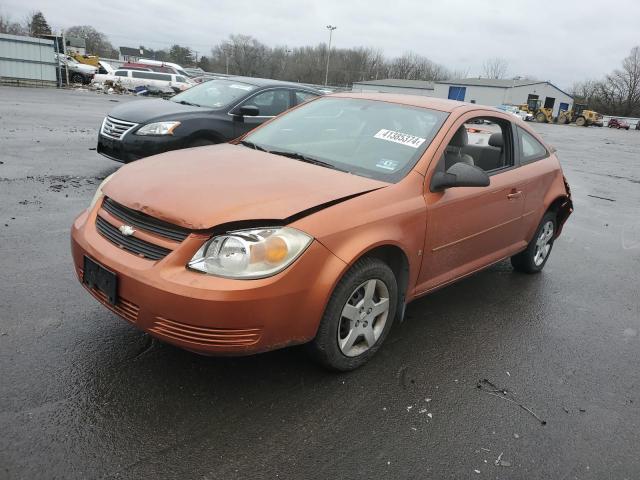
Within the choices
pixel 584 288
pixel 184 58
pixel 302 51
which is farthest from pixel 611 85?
pixel 584 288

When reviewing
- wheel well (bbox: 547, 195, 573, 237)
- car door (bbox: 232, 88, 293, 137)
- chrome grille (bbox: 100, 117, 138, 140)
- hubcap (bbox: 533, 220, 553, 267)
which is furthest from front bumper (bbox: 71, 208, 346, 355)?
car door (bbox: 232, 88, 293, 137)

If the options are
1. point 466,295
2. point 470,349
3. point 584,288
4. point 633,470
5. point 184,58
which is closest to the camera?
point 633,470

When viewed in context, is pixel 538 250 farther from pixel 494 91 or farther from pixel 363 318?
pixel 494 91

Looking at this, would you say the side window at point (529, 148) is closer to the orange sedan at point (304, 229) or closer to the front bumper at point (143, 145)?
the orange sedan at point (304, 229)

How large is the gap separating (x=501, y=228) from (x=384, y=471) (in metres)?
2.49

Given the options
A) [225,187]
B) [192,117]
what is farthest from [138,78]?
[225,187]

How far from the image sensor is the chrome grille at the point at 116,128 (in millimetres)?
6963

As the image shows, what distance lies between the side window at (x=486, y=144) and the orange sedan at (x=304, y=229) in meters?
0.05

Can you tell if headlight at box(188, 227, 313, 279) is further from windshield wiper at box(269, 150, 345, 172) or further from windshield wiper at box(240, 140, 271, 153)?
windshield wiper at box(240, 140, 271, 153)

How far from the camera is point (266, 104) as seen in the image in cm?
786

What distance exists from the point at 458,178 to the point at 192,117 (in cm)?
481

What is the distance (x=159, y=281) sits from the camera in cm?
244

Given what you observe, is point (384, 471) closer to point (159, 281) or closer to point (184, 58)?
point (159, 281)

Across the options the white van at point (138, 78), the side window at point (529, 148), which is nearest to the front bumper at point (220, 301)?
the side window at point (529, 148)
